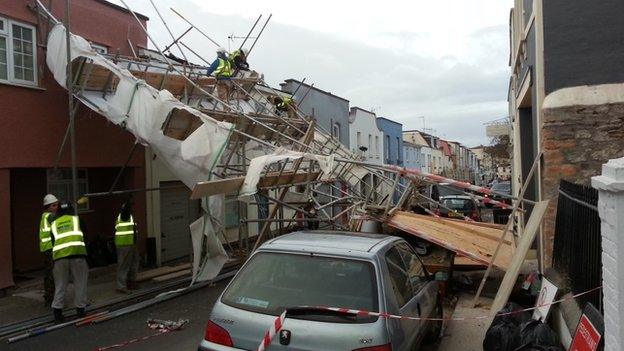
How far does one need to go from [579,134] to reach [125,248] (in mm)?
7814

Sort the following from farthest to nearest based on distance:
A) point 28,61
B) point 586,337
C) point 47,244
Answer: point 28,61
point 47,244
point 586,337

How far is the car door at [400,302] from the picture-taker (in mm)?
4095

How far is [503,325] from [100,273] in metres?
8.59

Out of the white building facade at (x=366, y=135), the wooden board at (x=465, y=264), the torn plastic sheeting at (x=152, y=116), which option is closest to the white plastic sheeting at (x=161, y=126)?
the torn plastic sheeting at (x=152, y=116)

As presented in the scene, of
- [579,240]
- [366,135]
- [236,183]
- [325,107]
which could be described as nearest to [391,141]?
[366,135]

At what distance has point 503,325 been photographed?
5.31 metres

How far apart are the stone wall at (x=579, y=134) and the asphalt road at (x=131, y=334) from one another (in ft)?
17.3

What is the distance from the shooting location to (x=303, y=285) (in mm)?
4348

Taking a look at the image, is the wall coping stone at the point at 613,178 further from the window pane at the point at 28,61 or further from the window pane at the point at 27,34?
the window pane at the point at 27,34

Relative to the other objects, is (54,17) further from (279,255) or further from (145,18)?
(279,255)

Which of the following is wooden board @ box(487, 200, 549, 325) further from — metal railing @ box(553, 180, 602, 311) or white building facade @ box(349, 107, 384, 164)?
white building facade @ box(349, 107, 384, 164)

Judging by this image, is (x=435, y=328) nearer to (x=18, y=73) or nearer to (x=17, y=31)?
(x=18, y=73)

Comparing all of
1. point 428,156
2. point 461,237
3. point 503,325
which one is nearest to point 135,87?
point 461,237

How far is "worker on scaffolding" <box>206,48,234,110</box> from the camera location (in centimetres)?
1184
